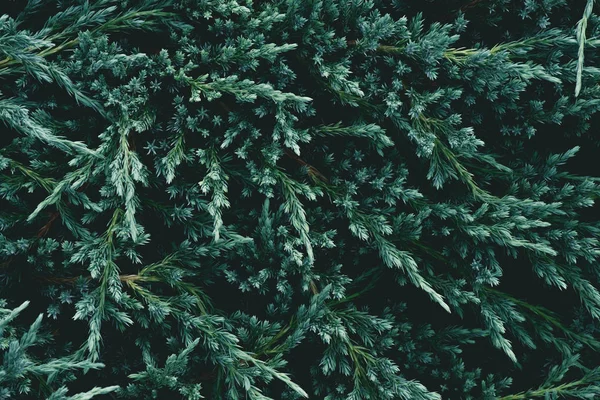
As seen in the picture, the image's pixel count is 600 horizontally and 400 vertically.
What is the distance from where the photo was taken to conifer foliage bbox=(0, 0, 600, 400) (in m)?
2.48

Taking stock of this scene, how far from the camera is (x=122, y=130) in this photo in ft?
8.10

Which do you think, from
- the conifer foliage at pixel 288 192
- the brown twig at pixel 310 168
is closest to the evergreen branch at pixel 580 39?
the conifer foliage at pixel 288 192

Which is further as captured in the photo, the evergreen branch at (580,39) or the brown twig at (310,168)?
the brown twig at (310,168)

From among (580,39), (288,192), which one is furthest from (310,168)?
(580,39)

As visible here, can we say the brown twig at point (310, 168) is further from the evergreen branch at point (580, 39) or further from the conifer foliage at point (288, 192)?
the evergreen branch at point (580, 39)

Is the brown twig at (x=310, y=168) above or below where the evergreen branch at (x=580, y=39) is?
below

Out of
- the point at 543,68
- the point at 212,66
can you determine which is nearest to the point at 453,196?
the point at 543,68

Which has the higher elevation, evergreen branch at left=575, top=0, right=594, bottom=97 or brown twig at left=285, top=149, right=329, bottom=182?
evergreen branch at left=575, top=0, right=594, bottom=97

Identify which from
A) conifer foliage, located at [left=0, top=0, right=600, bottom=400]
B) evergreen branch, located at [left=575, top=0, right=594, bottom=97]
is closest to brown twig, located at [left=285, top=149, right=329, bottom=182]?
conifer foliage, located at [left=0, top=0, right=600, bottom=400]

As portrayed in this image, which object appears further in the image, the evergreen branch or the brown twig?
the brown twig

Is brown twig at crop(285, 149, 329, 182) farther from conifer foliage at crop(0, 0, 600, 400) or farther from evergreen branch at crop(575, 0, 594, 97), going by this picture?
evergreen branch at crop(575, 0, 594, 97)

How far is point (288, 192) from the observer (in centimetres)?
261

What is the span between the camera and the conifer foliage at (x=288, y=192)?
2484 millimetres

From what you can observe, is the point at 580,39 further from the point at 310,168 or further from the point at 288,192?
the point at 288,192
